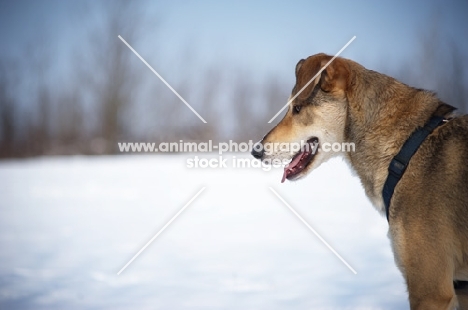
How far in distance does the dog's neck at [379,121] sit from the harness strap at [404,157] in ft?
0.23

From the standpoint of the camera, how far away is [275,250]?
21.9 feet

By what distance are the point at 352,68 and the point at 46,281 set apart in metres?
4.20

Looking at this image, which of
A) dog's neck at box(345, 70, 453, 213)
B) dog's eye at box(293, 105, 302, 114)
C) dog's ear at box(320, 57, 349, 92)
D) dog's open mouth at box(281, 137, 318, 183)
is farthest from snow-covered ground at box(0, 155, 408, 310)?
dog's ear at box(320, 57, 349, 92)

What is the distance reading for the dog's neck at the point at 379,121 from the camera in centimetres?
327

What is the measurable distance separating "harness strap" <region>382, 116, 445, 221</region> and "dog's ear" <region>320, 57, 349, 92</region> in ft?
2.19

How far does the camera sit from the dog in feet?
9.39

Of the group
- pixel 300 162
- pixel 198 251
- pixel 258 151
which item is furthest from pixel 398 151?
pixel 198 251

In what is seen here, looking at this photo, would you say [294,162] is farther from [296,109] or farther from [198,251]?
[198,251]

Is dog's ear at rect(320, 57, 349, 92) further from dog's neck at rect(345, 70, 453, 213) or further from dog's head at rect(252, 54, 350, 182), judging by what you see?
dog's neck at rect(345, 70, 453, 213)

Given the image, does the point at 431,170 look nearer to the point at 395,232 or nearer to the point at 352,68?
the point at 395,232

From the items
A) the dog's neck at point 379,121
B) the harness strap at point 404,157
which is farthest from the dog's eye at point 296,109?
the harness strap at point 404,157

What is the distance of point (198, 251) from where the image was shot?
22.0 feet

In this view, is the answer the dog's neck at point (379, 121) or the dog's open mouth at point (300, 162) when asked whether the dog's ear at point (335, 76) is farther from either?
the dog's open mouth at point (300, 162)

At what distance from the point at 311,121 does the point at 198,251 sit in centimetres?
357
